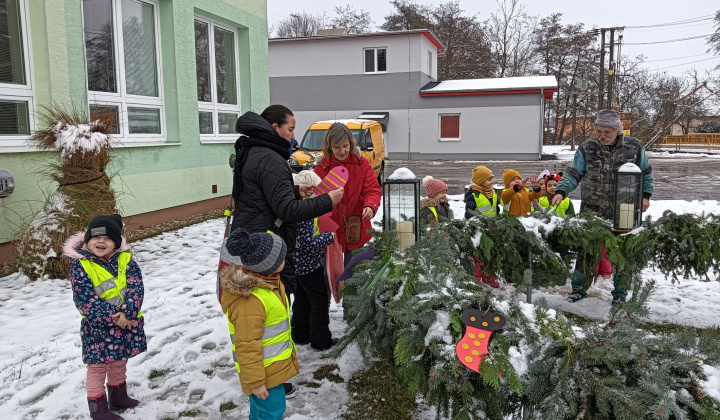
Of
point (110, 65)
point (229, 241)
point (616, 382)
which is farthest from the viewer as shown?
point (110, 65)

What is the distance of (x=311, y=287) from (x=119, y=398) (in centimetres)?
137

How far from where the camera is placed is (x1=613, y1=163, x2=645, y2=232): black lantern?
167 inches

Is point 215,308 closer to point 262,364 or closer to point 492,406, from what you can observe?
point 262,364

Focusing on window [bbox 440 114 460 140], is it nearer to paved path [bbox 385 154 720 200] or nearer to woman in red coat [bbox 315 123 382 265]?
paved path [bbox 385 154 720 200]

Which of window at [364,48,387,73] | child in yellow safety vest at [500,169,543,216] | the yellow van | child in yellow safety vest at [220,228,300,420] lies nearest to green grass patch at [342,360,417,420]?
child in yellow safety vest at [220,228,300,420]

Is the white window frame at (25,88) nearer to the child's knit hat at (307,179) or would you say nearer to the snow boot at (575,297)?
the child's knit hat at (307,179)

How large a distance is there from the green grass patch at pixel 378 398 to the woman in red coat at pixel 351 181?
39.5 inches

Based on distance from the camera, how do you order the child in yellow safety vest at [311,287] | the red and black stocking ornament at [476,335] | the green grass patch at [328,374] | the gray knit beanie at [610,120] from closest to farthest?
the red and black stocking ornament at [476,335] → the green grass patch at [328,374] → the child in yellow safety vest at [311,287] → the gray knit beanie at [610,120]

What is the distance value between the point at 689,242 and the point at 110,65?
7372 millimetres

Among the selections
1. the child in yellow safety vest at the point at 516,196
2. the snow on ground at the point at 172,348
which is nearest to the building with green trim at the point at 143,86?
the snow on ground at the point at 172,348

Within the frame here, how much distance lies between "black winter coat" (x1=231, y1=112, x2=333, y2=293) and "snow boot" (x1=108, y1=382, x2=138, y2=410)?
1.14m

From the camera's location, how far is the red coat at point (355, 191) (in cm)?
397

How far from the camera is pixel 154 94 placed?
27.5 ft

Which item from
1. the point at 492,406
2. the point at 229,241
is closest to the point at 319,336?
the point at 229,241
